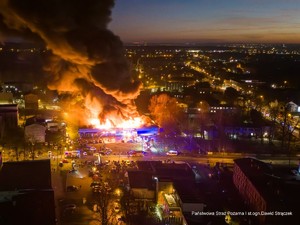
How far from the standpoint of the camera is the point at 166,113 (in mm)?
36656

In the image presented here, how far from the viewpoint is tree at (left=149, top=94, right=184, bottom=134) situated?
3438cm

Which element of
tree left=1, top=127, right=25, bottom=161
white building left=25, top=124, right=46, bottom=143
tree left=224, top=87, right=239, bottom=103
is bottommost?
tree left=1, top=127, right=25, bottom=161

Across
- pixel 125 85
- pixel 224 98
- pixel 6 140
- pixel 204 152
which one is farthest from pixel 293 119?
pixel 6 140

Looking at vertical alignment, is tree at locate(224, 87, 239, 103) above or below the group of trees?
above

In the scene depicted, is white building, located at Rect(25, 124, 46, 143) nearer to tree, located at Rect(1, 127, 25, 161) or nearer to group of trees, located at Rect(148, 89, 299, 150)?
tree, located at Rect(1, 127, 25, 161)

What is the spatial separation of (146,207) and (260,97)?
34.5 m

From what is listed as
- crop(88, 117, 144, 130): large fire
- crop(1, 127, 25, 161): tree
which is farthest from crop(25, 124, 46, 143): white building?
crop(88, 117, 144, 130): large fire

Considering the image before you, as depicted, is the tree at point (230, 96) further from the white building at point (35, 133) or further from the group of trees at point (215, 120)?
the white building at point (35, 133)

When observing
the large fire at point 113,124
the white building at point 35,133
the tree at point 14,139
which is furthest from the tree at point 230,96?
the tree at point 14,139

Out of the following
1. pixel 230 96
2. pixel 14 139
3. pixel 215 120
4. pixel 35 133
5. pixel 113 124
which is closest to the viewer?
pixel 35 133

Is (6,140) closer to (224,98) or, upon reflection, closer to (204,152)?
(204,152)

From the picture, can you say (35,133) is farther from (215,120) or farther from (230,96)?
(230,96)

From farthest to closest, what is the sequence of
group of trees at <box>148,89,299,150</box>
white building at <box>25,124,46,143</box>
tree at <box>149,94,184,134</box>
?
1. tree at <box>149,94,184,134</box>
2. group of trees at <box>148,89,299,150</box>
3. white building at <box>25,124,46,143</box>

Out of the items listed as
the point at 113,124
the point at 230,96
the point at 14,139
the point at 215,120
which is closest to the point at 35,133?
the point at 14,139
